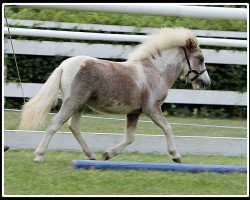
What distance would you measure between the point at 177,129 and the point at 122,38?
1.84 m

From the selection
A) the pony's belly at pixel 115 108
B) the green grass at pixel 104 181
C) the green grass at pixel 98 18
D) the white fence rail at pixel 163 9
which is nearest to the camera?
the green grass at pixel 104 181

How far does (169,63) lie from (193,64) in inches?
13.2

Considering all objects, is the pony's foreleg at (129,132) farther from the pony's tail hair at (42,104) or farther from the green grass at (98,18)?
the green grass at (98,18)

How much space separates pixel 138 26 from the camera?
37.9 feet

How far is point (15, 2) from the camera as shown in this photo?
8562 mm

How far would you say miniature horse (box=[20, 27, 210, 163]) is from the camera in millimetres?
6992

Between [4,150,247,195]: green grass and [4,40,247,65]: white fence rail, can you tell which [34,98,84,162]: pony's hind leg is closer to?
[4,150,247,195]: green grass

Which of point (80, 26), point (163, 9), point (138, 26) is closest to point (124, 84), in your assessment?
point (163, 9)

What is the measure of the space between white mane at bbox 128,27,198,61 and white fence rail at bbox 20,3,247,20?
1260mm

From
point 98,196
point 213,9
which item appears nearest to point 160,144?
point 213,9

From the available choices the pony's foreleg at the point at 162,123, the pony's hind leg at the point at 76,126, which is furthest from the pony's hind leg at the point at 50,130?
the pony's foreleg at the point at 162,123

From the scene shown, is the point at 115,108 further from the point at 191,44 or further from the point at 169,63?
the point at 191,44

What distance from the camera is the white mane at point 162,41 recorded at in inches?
300

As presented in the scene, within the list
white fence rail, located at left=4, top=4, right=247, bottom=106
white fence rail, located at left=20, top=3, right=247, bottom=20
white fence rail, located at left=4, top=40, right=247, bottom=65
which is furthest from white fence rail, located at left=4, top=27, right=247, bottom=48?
white fence rail, located at left=4, top=40, right=247, bottom=65
